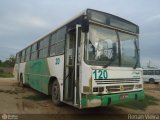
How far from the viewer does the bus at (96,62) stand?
7.00 meters

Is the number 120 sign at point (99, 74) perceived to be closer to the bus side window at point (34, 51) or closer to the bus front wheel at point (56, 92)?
the bus front wheel at point (56, 92)

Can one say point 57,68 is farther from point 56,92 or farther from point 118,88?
point 118,88

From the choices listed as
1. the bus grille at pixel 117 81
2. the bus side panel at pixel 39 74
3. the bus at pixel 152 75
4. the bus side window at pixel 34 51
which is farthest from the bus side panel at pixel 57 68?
the bus at pixel 152 75

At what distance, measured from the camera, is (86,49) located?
23.4 feet

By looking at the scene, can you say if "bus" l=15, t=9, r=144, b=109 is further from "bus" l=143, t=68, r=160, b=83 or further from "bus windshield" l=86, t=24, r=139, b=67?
"bus" l=143, t=68, r=160, b=83

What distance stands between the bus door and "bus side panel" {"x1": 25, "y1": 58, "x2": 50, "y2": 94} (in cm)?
209

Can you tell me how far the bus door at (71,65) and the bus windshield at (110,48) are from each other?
1.60 feet

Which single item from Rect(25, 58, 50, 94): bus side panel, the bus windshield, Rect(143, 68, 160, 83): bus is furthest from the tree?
the bus windshield

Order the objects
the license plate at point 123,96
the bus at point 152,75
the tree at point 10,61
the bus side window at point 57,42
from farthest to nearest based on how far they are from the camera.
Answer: the tree at point 10,61 → the bus at point 152,75 → the bus side window at point 57,42 → the license plate at point 123,96

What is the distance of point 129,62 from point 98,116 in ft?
7.37

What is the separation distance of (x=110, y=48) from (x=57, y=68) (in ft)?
8.40

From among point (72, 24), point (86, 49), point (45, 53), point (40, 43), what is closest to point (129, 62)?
point (86, 49)

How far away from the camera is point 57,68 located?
30.0 ft

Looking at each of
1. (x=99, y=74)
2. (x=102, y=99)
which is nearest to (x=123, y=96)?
(x=102, y=99)
